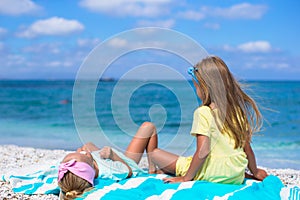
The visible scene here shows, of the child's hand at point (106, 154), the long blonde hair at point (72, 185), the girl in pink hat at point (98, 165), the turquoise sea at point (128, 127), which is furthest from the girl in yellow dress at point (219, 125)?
the long blonde hair at point (72, 185)

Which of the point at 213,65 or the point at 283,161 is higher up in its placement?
the point at 213,65

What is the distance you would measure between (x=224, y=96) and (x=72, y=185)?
1.77 meters

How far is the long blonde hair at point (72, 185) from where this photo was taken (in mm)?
3884

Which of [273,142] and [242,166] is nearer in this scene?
[242,166]

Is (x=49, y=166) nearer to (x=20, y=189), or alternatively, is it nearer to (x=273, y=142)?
(x=20, y=189)

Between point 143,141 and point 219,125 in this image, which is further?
point 143,141

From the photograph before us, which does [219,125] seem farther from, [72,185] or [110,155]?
[72,185]

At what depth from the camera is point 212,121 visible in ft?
13.2

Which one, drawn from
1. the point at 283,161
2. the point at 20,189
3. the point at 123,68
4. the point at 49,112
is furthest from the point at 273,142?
the point at 49,112

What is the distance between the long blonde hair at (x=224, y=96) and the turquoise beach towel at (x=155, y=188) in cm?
51

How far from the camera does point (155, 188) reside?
411 cm

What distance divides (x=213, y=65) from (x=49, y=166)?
2368mm

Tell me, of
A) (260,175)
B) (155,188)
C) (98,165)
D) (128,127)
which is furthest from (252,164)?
(128,127)

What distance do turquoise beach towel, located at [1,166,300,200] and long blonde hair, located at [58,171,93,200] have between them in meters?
0.10
